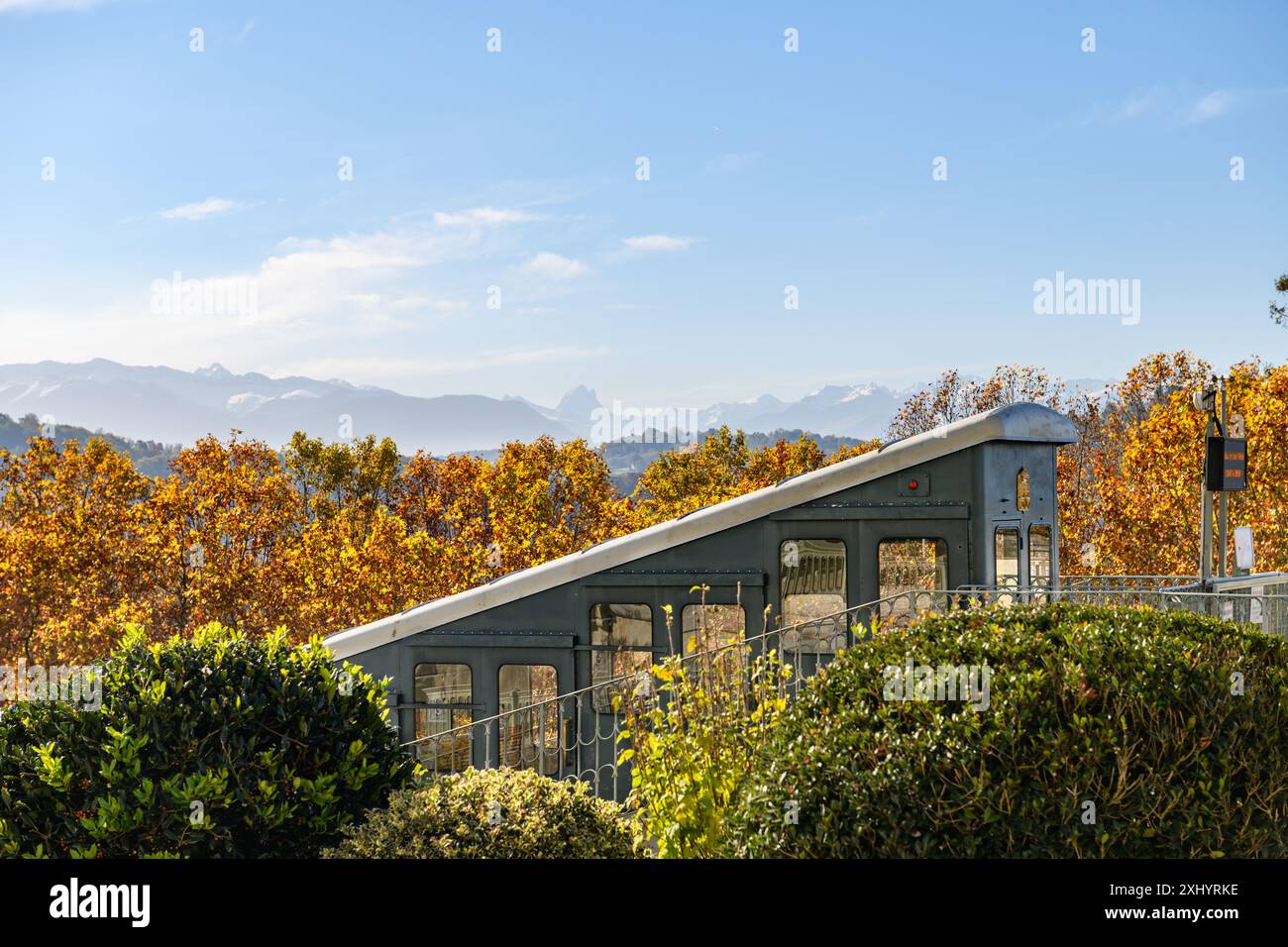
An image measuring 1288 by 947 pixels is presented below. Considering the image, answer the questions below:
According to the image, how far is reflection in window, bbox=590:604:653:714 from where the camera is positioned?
13.6m

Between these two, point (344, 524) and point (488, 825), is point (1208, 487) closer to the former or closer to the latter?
point (488, 825)

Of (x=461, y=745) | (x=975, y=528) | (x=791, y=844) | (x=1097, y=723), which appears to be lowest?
(x=461, y=745)

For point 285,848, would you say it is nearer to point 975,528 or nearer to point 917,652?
point 917,652

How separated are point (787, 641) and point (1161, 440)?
25.1 m

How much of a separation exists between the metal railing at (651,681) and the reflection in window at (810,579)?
0.26 metres

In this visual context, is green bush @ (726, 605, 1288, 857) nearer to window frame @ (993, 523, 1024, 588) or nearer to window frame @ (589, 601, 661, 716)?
window frame @ (993, 523, 1024, 588)

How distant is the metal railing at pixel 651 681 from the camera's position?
11.9 meters

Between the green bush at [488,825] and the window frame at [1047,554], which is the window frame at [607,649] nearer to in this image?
the window frame at [1047,554]

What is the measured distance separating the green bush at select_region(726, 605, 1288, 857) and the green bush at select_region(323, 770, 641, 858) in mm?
1943

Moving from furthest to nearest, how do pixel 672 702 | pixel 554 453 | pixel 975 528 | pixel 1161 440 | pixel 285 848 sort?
pixel 554 453
pixel 1161 440
pixel 975 528
pixel 672 702
pixel 285 848

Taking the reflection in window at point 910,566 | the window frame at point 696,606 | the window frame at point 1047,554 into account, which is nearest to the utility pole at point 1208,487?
the window frame at point 1047,554
